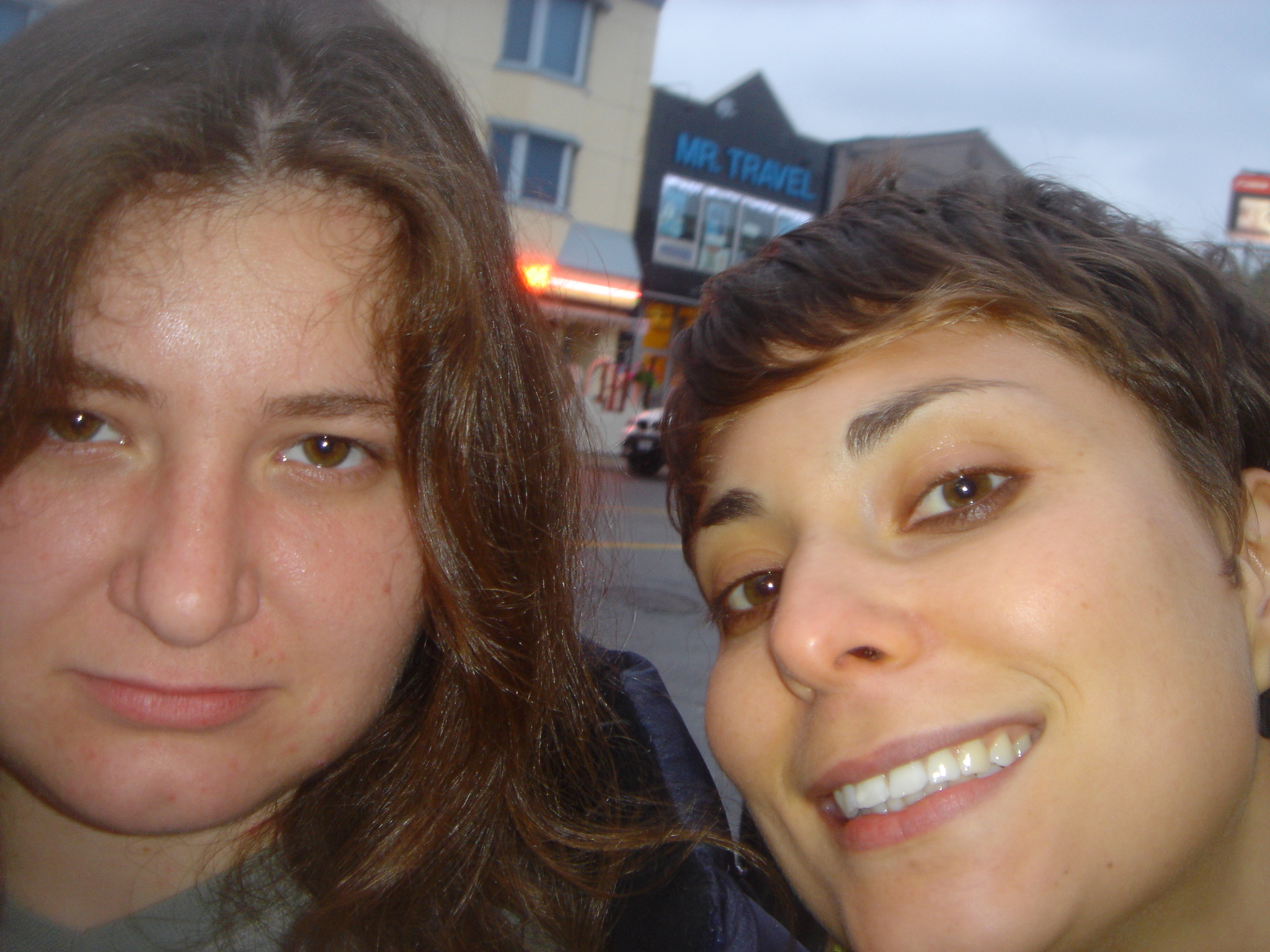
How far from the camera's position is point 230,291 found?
1.22 meters

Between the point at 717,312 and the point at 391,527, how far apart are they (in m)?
0.69

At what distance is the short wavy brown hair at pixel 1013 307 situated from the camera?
4.51ft

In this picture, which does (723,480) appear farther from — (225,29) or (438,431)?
(225,29)


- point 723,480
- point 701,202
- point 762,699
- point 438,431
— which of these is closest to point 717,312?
point 723,480

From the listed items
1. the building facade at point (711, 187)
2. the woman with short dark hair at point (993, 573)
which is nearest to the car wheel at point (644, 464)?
the building facade at point (711, 187)

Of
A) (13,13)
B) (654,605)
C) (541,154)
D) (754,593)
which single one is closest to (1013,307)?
(754,593)

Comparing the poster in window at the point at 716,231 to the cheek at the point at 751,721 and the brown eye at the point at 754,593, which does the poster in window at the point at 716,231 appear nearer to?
the brown eye at the point at 754,593

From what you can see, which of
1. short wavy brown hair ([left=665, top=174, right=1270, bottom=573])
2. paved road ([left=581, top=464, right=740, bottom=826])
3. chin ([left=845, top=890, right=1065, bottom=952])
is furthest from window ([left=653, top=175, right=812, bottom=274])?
chin ([left=845, top=890, right=1065, bottom=952])

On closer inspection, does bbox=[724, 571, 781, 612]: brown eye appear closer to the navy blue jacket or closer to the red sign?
the navy blue jacket

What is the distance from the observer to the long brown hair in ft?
4.21

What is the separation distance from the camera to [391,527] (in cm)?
140

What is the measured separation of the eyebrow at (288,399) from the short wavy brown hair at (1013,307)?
58 cm

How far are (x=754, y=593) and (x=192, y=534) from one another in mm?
912

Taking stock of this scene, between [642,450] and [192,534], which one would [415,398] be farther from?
[642,450]
